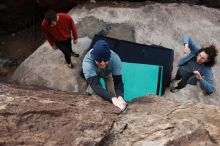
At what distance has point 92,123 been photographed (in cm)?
430

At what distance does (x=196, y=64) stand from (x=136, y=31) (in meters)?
2.66

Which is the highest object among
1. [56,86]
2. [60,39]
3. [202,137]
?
[60,39]

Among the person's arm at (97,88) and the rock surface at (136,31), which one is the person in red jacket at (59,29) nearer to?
the rock surface at (136,31)

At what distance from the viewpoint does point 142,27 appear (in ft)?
30.8

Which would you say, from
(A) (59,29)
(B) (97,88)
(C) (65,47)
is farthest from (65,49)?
(B) (97,88)

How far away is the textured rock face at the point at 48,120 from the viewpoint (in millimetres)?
3930

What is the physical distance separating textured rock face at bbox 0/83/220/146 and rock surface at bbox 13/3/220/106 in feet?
9.82

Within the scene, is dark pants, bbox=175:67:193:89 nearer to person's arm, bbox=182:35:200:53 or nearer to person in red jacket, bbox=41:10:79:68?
person's arm, bbox=182:35:200:53

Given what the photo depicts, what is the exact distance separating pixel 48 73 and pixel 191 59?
9.90 ft

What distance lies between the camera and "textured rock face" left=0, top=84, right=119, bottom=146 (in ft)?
12.9

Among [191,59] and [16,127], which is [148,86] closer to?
[191,59]

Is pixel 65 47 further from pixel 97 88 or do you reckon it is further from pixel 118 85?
pixel 97 88

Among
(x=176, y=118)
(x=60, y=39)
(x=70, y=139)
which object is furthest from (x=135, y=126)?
(x=60, y=39)

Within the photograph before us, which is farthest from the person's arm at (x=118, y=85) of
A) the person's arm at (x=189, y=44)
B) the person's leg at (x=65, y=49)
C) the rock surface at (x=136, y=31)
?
the person's leg at (x=65, y=49)
